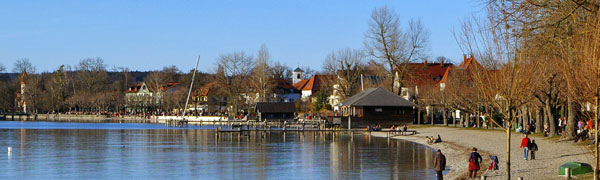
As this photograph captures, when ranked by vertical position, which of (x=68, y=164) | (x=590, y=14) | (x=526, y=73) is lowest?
(x=68, y=164)

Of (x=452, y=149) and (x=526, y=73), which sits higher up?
(x=526, y=73)

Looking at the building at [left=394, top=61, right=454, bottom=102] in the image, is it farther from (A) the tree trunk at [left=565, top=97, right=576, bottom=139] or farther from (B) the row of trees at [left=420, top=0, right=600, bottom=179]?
(B) the row of trees at [left=420, top=0, right=600, bottom=179]

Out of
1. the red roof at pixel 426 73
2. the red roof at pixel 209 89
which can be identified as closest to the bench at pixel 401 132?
the red roof at pixel 426 73

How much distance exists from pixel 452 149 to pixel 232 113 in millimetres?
82451

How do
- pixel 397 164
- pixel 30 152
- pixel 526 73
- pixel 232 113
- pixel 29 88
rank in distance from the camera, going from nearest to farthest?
pixel 526 73 → pixel 397 164 → pixel 30 152 → pixel 232 113 → pixel 29 88

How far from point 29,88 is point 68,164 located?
417 ft

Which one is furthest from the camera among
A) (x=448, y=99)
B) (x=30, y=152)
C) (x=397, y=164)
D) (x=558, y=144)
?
(x=448, y=99)

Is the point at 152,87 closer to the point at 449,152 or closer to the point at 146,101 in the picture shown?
the point at 146,101

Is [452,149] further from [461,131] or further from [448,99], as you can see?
[448,99]

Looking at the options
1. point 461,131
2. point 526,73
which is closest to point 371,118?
point 461,131

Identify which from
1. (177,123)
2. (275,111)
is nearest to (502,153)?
(275,111)

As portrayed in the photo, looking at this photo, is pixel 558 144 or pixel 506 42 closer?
pixel 506 42

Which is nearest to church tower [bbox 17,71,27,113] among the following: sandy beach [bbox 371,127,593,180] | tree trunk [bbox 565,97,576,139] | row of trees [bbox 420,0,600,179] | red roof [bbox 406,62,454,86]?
red roof [bbox 406,62,454,86]

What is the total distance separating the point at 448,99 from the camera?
75312 mm
